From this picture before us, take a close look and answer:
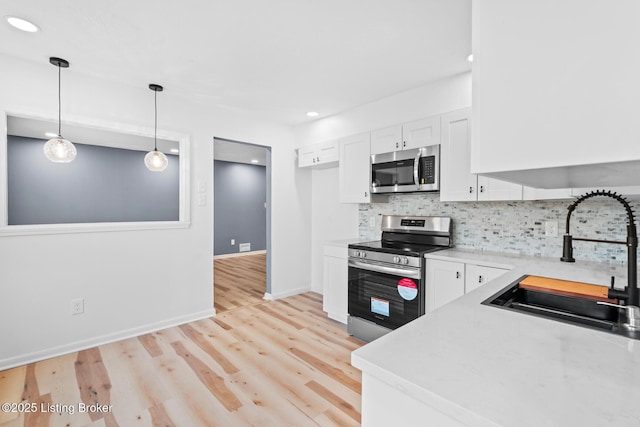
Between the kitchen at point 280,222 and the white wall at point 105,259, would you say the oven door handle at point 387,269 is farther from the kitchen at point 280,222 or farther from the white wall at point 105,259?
the white wall at point 105,259

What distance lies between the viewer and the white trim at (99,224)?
2420 mm

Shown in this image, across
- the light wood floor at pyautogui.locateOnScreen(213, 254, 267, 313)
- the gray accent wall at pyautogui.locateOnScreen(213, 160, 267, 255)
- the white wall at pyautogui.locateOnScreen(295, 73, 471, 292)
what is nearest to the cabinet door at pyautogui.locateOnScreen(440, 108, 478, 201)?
the white wall at pyautogui.locateOnScreen(295, 73, 471, 292)

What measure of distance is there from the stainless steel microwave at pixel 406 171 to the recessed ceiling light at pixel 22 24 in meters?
2.82

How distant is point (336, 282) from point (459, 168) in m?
1.67

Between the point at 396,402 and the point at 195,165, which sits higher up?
the point at 195,165

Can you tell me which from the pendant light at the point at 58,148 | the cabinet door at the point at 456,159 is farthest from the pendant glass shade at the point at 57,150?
the cabinet door at the point at 456,159

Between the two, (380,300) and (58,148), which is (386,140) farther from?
(58,148)

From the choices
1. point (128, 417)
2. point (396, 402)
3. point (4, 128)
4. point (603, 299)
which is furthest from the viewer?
point (4, 128)

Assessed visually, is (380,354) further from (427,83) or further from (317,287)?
(317,287)

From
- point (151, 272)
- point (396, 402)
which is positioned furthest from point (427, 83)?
point (151, 272)

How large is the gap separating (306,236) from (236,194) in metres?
3.57

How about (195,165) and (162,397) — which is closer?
(162,397)

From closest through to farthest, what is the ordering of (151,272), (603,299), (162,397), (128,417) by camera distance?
(603,299) → (128,417) → (162,397) → (151,272)

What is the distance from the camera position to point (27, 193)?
4934mm
